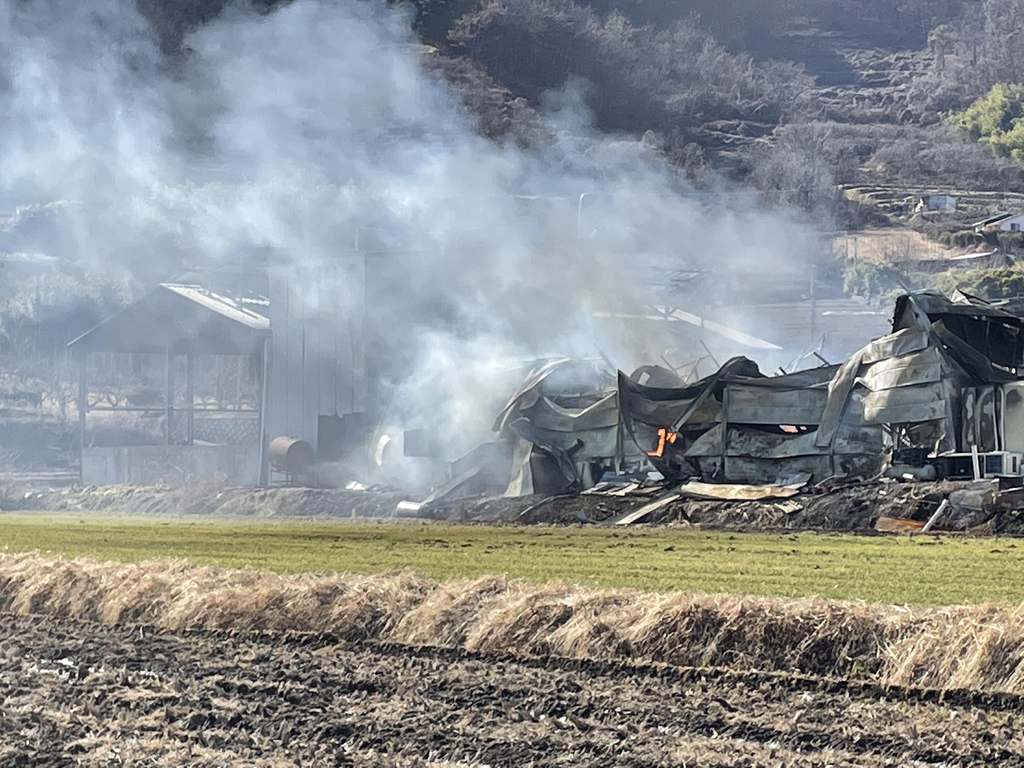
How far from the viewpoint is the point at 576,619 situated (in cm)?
1532

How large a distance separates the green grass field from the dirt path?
3.74 meters

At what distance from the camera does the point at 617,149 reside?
113375 mm

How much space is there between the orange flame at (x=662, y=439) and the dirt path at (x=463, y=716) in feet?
82.4

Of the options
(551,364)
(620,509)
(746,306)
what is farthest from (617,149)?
(620,509)

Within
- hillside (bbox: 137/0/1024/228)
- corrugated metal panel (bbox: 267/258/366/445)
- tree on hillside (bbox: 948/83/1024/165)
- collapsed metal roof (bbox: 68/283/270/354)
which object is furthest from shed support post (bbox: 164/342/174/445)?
tree on hillside (bbox: 948/83/1024/165)

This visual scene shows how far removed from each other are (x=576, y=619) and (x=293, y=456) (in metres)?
45.2

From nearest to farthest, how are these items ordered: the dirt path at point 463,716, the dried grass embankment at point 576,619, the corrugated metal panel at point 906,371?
the dirt path at point 463,716
the dried grass embankment at point 576,619
the corrugated metal panel at point 906,371

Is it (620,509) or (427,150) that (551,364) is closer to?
(620,509)

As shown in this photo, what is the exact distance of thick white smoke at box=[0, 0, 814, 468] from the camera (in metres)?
61.7

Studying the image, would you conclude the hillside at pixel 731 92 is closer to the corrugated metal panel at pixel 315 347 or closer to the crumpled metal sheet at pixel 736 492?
the corrugated metal panel at pixel 315 347

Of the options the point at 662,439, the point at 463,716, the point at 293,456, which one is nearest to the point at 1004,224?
the point at 293,456

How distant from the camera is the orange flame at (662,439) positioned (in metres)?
40.5

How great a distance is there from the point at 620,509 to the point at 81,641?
20.0 meters

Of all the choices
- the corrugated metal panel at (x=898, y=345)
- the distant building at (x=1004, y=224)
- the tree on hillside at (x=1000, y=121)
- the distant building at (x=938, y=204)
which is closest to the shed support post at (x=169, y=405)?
the corrugated metal panel at (x=898, y=345)
